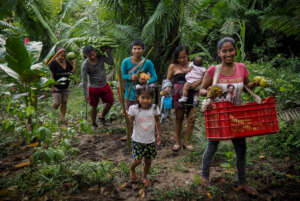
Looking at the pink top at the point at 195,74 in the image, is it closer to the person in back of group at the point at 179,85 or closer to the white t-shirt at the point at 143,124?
the person in back of group at the point at 179,85

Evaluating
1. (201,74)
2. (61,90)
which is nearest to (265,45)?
(201,74)

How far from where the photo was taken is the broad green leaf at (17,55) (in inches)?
85.7

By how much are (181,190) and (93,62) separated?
291 cm

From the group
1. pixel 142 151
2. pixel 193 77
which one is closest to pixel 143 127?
pixel 142 151

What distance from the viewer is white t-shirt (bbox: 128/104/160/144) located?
2.46 meters

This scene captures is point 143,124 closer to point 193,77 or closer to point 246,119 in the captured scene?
point 246,119

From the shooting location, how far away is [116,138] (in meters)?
4.12

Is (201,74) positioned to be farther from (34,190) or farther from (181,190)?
(34,190)

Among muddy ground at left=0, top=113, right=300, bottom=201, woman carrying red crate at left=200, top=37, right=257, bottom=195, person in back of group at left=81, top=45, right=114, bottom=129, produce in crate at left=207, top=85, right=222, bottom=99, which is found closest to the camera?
produce in crate at left=207, top=85, right=222, bottom=99

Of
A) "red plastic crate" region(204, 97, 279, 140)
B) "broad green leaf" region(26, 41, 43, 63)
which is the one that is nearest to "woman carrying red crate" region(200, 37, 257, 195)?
"red plastic crate" region(204, 97, 279, 140)

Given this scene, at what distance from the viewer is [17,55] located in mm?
2242

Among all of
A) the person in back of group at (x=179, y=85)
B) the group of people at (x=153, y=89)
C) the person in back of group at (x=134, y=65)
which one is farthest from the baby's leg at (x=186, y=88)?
the person in back of group at (x=134, y=65)

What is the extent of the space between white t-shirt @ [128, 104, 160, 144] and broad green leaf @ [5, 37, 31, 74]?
1.17 metres

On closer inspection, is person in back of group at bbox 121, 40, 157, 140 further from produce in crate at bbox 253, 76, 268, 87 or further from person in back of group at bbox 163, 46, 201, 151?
produce in crate at bbox 253, 76, 268, 87
